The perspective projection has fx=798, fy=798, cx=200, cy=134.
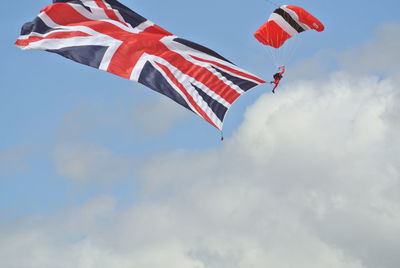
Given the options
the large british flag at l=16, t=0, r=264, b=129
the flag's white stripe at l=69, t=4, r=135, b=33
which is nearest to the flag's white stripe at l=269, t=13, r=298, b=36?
the large british flag at l=16, t=0, r=264, b=129

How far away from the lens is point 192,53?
33.2 metres

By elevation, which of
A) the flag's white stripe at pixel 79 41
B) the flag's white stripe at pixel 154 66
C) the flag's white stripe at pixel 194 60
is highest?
the flag's white stripe at pixel 194 60

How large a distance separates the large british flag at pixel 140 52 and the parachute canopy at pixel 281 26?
490 centimetres

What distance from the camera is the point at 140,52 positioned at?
1284 inches

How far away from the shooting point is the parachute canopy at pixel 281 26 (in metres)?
36.1

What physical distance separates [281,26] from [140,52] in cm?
790

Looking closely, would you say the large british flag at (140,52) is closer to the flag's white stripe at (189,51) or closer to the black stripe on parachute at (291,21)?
the flag's white stripe at (189,51)

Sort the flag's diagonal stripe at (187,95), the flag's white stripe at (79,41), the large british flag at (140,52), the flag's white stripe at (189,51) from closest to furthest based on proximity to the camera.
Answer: the flag's diagonal stripe at (187,95) → the large british flag at (140,52) → the flag's white stripe at (79,41) → the flag's white stripe at (189,51)

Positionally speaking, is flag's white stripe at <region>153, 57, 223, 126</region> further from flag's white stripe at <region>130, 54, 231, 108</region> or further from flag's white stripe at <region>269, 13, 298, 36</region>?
flag's white stripe at <region>269, 13, 298, 36</region>

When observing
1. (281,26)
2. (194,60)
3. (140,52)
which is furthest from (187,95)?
(281,26)

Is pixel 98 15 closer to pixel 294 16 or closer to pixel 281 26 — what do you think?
pixel 281 26

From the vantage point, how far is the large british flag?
1232 inches

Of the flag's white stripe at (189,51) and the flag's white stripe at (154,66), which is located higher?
the flag's white stripe at (189,51)

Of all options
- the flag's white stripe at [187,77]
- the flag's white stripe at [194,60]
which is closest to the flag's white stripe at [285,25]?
the flag's white stripe at [194,60]
